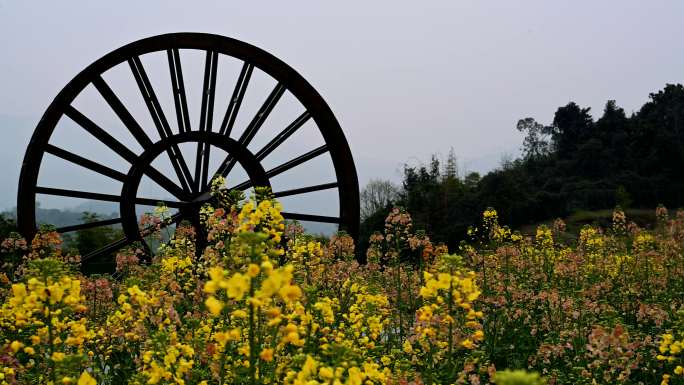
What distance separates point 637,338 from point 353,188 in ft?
18.1

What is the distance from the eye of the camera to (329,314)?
10.6 ft

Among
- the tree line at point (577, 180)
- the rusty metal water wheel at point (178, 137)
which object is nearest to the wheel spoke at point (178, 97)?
the rusty metal water wheel at point (178, 137)

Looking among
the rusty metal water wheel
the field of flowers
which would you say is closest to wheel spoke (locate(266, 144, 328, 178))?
the rusty metal water wheel

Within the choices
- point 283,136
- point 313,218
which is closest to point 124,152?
point 283,136

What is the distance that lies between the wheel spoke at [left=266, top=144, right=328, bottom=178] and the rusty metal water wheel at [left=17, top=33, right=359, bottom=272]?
0.03 m

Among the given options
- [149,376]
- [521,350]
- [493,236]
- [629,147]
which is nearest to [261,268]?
[149,376]

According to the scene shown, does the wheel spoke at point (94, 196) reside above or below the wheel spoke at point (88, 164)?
below

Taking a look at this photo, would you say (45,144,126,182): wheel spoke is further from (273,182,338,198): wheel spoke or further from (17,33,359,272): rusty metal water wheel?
(273,182,338,198): wheel spoke

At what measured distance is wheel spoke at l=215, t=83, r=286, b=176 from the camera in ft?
29.6

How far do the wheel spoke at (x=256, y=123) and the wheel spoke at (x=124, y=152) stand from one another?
69 cm

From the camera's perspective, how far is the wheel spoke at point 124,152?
853cm

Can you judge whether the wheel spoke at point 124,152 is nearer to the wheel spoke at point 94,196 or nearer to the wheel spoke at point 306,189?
the wheel spoke at point 94,196

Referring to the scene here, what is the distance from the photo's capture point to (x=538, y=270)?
7.18m

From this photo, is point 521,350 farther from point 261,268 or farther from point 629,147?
point 629,147
